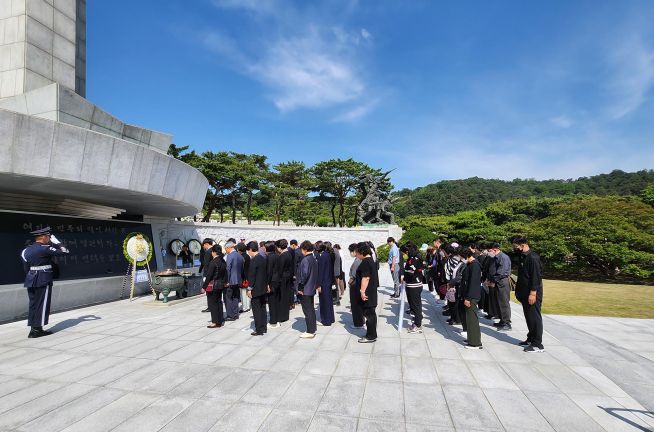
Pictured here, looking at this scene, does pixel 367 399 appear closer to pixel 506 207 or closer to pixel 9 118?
pixel 9 118

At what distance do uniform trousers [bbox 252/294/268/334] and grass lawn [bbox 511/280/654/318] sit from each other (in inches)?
318

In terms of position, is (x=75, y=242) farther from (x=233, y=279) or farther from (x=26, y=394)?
(x=26, y=394)

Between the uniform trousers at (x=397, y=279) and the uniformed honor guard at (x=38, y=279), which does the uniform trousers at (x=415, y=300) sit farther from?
the uniformed honor guard at (x=38, y=279)

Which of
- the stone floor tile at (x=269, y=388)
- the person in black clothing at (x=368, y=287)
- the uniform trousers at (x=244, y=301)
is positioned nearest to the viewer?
the stone floor tile at (x=269, y=388)

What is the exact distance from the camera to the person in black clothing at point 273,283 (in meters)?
6.82

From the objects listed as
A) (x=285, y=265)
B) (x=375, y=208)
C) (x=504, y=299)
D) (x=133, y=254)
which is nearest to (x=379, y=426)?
(x=285, y=265)

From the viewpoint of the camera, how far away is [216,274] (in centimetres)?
698

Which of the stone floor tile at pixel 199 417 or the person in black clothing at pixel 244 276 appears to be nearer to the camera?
the stone floor tile at pixel 199 417

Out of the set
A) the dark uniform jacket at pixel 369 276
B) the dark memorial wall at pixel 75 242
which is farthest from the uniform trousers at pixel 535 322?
the dark memorial wall at pixel 75 242

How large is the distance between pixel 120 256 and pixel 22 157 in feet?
15.8

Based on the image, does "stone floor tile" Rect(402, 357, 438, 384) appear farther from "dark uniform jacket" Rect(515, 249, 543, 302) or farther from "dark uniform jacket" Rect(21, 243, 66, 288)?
"dark uniform jacket" Rect(21, 243, 66, 288)

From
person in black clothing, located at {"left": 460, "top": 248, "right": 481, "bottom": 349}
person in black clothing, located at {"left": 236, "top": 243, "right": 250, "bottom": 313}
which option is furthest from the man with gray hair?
person in black clothing, located at {"left": 460, "top": 248, "right": 481, "bottom": 349}

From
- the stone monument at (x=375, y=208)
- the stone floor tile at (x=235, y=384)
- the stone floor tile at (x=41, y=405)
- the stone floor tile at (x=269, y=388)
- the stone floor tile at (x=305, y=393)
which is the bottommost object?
the stone floor tile at (x=41, y=405)

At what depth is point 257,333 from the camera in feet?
21.3
